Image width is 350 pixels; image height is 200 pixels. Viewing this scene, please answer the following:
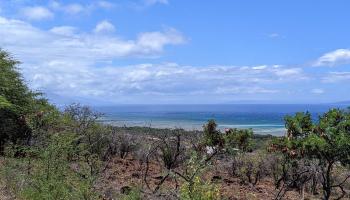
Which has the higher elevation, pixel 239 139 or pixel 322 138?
pixel 322 138

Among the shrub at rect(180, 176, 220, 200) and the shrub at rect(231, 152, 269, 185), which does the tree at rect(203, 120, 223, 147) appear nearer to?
the shrub at rect(231, 152, 269, 185)

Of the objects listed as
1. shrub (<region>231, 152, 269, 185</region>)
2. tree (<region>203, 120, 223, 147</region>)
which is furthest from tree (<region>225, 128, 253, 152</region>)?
tree (<region>203, 120, 223, 147</region>)

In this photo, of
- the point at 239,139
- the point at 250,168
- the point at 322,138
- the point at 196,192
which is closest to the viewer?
the point at 196,192

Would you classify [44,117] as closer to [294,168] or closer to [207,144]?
[207,144]

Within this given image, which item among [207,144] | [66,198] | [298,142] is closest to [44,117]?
[207,144]

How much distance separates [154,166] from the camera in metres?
21.6

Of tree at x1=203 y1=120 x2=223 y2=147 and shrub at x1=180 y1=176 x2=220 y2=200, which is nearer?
shrub at x1=180 y1=176 x2=220 y2=200

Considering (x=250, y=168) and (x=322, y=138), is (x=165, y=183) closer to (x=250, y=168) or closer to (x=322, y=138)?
(x=250, y=168)

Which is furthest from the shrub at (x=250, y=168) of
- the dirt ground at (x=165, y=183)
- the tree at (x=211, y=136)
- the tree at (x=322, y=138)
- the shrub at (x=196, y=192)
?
the shrub at (x=196, y=192)

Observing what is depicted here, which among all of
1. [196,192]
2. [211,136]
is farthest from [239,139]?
[196,192]

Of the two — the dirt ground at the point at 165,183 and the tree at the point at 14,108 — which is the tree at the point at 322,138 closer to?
the dirt ground at the point at 165,183

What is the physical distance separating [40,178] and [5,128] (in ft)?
37.9

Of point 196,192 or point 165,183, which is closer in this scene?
point 196,192

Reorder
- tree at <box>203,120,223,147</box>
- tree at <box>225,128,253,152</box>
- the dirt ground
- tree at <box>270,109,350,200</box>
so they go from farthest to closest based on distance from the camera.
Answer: tree at <box>225,128,253,152</box>
tree at <box>203,120,223,147</box>
the dirt ground
tree at <box>270,109,350,200</box>
